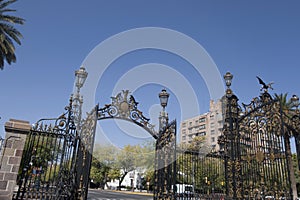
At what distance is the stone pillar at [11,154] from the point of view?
6664 mm

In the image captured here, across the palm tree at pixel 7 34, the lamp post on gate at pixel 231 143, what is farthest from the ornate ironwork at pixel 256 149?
the palm tree at pixel 7 34

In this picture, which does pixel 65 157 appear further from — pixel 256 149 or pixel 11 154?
pixel 256 149

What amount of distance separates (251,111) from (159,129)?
3635mm

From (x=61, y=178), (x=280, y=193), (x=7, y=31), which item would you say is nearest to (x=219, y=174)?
(x=280, y=193)

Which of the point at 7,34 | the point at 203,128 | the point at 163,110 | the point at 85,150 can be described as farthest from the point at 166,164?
the point at 203,128

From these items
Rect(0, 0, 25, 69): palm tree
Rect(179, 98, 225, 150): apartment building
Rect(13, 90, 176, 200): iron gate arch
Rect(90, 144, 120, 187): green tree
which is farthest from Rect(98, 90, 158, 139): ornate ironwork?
Rect(179, 98, 225, 150): apartment building

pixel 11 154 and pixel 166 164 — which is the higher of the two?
pixel 166 164

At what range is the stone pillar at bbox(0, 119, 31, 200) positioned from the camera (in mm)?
6664

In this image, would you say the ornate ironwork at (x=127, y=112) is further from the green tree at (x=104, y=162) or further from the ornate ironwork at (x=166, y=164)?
the green tree at (x=104, y=162)

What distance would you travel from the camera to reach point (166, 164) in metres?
9.30

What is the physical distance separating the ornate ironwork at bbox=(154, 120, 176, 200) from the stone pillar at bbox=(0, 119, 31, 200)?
4.58 metres

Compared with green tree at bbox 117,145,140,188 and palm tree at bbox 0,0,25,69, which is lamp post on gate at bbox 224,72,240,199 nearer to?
palm tree at bbox 0,0,25,69

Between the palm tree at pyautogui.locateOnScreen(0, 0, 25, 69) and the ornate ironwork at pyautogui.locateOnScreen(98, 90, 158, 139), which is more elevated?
the palm tree at pyautogui.locateOnScreen(0, 0, 25, 69)

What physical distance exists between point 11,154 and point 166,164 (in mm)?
4992
